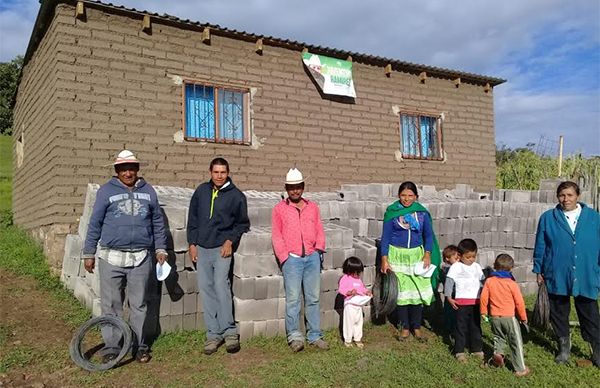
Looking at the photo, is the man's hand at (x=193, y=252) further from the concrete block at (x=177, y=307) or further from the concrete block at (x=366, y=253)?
the concrete block at (x=366, y=253)

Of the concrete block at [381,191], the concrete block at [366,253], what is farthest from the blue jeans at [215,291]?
the concrete block at [381,191]

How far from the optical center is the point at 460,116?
1316 centimetres

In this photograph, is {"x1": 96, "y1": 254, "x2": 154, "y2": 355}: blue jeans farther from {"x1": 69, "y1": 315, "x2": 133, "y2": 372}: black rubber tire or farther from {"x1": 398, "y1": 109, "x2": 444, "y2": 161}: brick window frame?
{"x1": 398, "y1": 109, "x2": 444, "y2": 161}: brick window frame

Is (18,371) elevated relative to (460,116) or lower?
lower

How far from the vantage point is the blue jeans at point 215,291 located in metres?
4.82

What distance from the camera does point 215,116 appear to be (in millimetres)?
9469

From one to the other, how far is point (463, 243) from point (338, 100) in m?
6.83

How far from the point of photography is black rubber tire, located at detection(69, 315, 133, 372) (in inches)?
167

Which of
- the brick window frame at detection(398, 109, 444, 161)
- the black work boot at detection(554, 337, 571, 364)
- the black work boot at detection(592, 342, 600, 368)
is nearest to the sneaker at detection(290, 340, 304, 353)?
the black work boot at detection(554, 337, 571, 364)

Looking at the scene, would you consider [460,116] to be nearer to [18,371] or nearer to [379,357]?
[379,357]

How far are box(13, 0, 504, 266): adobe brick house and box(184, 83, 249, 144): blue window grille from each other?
2 cm

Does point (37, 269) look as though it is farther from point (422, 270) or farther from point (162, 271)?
point (422, 270)

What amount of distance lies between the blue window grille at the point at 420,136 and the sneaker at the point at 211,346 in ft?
27.9

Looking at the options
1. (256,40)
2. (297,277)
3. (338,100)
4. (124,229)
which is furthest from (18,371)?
(338,100)
